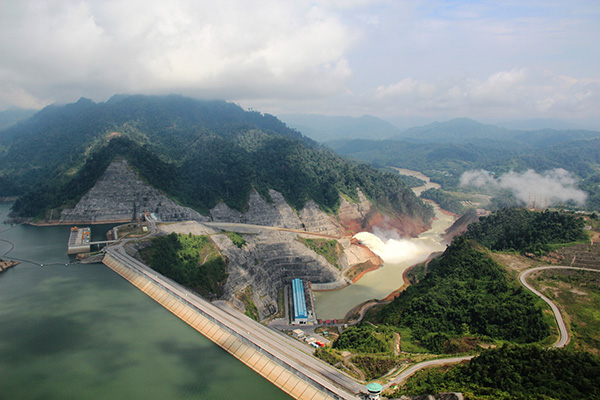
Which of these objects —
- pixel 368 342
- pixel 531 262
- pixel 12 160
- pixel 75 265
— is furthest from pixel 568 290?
pixel 12 160

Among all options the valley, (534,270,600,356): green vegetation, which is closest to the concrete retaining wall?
the valley

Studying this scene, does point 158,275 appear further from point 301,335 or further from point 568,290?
point 568,290

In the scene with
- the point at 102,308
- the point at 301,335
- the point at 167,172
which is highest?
the point at 167,172

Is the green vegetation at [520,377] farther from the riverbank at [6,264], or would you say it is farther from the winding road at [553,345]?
the riverbank at [6,264]

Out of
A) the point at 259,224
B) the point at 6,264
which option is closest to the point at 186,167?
the point at 259,224

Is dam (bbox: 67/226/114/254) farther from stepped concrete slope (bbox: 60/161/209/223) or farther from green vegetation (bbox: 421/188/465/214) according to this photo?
green vegetation (bbox: 421/188/465/214)

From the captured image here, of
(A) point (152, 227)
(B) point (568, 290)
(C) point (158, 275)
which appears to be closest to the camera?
(B) point (568, 290)
